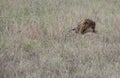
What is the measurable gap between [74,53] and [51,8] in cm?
292

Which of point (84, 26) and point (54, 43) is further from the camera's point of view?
point (84, 26)

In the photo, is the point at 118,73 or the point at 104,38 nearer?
the point at 118,73

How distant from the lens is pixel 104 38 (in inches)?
248

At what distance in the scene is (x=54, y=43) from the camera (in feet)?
18.6

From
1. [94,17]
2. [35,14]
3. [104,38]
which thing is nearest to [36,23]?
[35,14]

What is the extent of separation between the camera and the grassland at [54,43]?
4688 millimetres

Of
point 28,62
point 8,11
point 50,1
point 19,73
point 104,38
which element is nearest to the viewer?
point 19,73

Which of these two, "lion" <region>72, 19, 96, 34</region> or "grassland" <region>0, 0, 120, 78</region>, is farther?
"lion" <region>72, 19, 96, 34</region>

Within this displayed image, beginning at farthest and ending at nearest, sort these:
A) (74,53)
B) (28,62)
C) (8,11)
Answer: (8,11), (74,53), (28,62)

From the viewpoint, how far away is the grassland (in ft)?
15.4

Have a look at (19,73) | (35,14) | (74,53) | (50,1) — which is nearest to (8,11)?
(35,14)

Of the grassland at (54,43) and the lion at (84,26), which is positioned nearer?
the grassland at (54,43)

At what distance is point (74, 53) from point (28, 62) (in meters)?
0.80

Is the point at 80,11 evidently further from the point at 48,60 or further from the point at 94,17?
the point at 48,60
